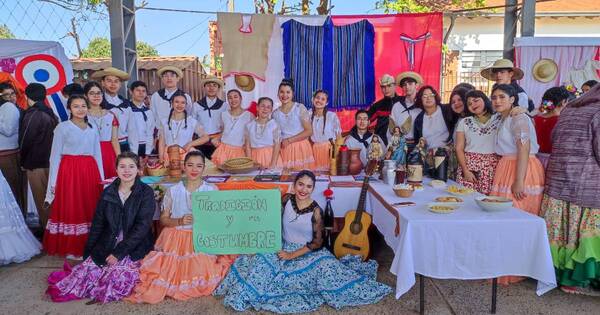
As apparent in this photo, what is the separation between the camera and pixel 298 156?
183 inches

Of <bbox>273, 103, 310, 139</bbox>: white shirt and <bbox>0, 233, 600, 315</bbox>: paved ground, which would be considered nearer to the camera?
<bbox>0, 233, 600, 315</bbox>: paved ground

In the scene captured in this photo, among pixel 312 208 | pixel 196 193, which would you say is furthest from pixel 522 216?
pixel 196 193

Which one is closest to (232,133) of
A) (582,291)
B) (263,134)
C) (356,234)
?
(263,134)

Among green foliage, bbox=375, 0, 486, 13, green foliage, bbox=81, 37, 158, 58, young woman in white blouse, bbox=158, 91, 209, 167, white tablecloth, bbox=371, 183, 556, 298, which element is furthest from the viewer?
green foliage, bbox=81, 37, 158, 58

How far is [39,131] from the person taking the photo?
4.56 meters

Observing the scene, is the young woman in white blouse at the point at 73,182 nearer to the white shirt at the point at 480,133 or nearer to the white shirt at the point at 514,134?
the white shirt at the point at 480,133

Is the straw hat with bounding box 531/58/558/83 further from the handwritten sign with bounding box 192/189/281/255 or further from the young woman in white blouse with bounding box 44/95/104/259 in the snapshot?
the young woman in white blouse with bounding box 44/95/104/259

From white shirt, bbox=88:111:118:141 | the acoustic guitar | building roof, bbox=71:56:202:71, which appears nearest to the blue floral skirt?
the acoustic guitar

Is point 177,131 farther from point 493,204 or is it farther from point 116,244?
point 493,204

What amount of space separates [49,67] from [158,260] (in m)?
4.53

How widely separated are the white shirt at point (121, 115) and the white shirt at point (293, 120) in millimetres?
1710

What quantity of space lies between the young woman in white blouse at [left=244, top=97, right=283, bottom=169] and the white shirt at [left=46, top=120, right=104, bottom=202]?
158 centimetres

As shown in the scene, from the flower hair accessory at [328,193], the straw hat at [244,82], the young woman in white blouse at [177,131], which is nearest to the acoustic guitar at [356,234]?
the flower hair accessory at [328,193]

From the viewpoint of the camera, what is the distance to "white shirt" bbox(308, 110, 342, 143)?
4.68 meters
